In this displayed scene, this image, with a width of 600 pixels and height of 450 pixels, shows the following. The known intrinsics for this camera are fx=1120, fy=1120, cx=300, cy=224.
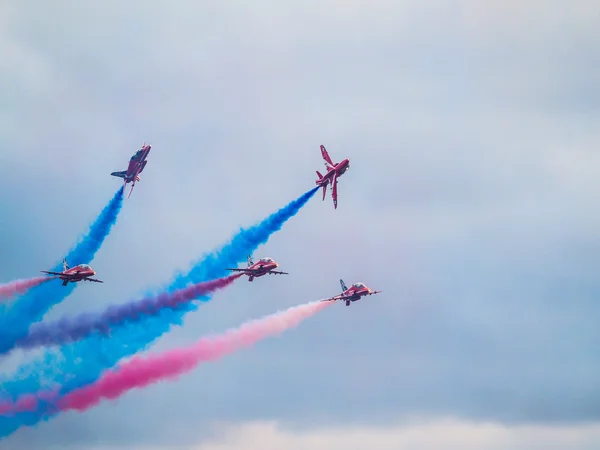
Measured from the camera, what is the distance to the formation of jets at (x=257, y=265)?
128 m

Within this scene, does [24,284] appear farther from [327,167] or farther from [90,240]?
[327,167]

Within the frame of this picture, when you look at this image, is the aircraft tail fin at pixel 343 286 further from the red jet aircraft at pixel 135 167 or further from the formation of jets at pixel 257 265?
the red jet aircraft at pixel 135 167

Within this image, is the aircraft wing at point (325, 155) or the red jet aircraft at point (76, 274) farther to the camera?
the aircraft wing at point (325, 155)

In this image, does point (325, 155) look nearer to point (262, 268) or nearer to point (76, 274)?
point (262, 268)

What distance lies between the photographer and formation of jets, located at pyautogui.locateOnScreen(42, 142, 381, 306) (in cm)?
12838

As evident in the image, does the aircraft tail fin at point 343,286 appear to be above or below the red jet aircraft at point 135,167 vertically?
below

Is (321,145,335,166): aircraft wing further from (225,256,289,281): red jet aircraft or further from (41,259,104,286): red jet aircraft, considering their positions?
(41,259,104,286): red jet aircraft

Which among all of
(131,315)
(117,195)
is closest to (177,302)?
(131,315)

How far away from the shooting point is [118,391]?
129 m

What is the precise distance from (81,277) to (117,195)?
1559 centimetres

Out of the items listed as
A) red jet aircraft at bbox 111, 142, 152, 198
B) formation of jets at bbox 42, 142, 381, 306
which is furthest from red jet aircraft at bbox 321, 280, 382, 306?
red jet aircraft at bbox 111, 142, 152, 198

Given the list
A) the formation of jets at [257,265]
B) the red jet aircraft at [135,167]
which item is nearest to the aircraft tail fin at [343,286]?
the formation of jets at [257,265]

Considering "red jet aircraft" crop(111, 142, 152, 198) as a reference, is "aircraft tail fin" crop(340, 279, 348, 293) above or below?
below

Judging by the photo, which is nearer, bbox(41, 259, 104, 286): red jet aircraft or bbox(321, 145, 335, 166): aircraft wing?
bbox(41, 259, 104, 286): red jet aircraft
